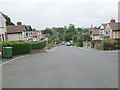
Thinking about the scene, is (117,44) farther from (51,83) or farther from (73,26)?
(73,26)

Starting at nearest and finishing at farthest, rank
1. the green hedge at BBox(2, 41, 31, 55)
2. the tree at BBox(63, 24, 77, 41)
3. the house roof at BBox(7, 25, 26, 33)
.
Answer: the green hedge at BBox(2, 41, 31, 55) < the house roof at BBox(7, 25, 26, 33) < the tree at BBox(63, 24, 77, 41)

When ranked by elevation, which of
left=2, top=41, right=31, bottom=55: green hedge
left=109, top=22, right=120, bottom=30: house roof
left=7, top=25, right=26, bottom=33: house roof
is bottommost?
left=2, top=41, right=31, bottom=55: green hedge

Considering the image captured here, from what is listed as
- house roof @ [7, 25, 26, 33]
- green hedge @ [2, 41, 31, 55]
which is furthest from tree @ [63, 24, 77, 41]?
green hedge @ [2, 41, 31, 55]

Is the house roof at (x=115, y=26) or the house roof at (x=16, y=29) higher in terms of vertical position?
the house roof at (x=115, y=26)

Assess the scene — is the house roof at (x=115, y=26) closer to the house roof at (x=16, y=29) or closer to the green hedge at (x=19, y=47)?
the house roof at (x=16, y=29)

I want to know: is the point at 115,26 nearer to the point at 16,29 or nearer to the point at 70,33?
the point at 16,29

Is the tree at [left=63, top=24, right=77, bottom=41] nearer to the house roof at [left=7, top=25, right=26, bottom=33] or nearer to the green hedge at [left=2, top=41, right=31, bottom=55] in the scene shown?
the house roof at [left=7, top=25, right=26, bottom=33]

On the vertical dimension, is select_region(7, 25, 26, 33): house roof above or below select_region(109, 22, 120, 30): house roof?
below

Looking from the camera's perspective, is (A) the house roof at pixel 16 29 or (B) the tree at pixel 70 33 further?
(B) the tree at pixel 70 33

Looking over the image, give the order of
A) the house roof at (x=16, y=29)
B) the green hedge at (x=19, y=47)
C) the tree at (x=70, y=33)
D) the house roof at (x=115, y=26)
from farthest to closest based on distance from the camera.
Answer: the tree at (x=70, y=33) < the house roof at (x=115, y=26) < the house roof at (x=16, y=29) < the green hedge at (x=19, y=47)

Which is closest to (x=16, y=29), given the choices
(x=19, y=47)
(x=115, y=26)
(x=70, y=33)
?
(x=115, y=26)

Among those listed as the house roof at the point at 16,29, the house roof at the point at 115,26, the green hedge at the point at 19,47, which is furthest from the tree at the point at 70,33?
the green hedge at the point at 19,47

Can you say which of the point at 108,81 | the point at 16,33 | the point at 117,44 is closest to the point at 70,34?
the point at 16,33

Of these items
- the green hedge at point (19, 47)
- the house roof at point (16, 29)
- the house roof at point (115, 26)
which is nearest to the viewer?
the green hedge at point (19, 47)
